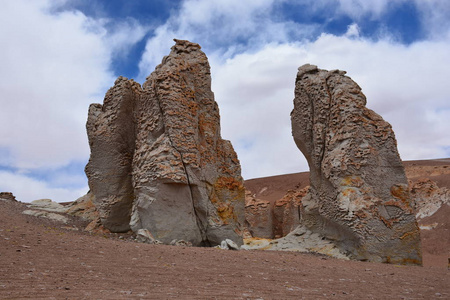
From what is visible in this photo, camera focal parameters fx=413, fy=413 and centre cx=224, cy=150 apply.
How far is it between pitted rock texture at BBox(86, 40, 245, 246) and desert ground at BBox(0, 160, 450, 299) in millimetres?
2982

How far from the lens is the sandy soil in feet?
16.5

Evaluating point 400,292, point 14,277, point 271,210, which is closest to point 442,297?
point 400,292

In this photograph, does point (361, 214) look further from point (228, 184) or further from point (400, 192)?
point (228, 184)

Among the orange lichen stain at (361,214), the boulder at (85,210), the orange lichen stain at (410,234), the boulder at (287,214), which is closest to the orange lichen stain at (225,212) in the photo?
the orange lichen stain at (361,214)

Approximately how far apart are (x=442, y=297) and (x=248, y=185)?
4604 cm

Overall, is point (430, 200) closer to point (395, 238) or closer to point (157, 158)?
point (395, 238)

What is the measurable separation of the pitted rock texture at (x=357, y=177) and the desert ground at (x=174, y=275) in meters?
1.80

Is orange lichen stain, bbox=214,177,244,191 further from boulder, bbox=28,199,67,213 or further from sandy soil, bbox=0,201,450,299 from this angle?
boulder, bbox=28,199,67,213

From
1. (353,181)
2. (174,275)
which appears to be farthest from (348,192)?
(174,275)

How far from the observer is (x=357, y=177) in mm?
10820

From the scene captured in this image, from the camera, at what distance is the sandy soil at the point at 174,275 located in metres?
5.02

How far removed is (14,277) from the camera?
514cm

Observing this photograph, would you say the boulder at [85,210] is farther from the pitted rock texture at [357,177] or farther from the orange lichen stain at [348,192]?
the orange lichen stain at [348,192]

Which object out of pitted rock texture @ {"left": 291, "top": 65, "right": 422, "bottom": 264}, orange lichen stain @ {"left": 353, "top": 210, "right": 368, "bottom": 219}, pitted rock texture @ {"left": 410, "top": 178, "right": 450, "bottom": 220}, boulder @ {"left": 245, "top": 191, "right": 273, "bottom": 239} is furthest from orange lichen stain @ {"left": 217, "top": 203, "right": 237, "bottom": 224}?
pitted rock texture @ {"left": 410, "top": 178, "right": 450, "bottom": 220}
